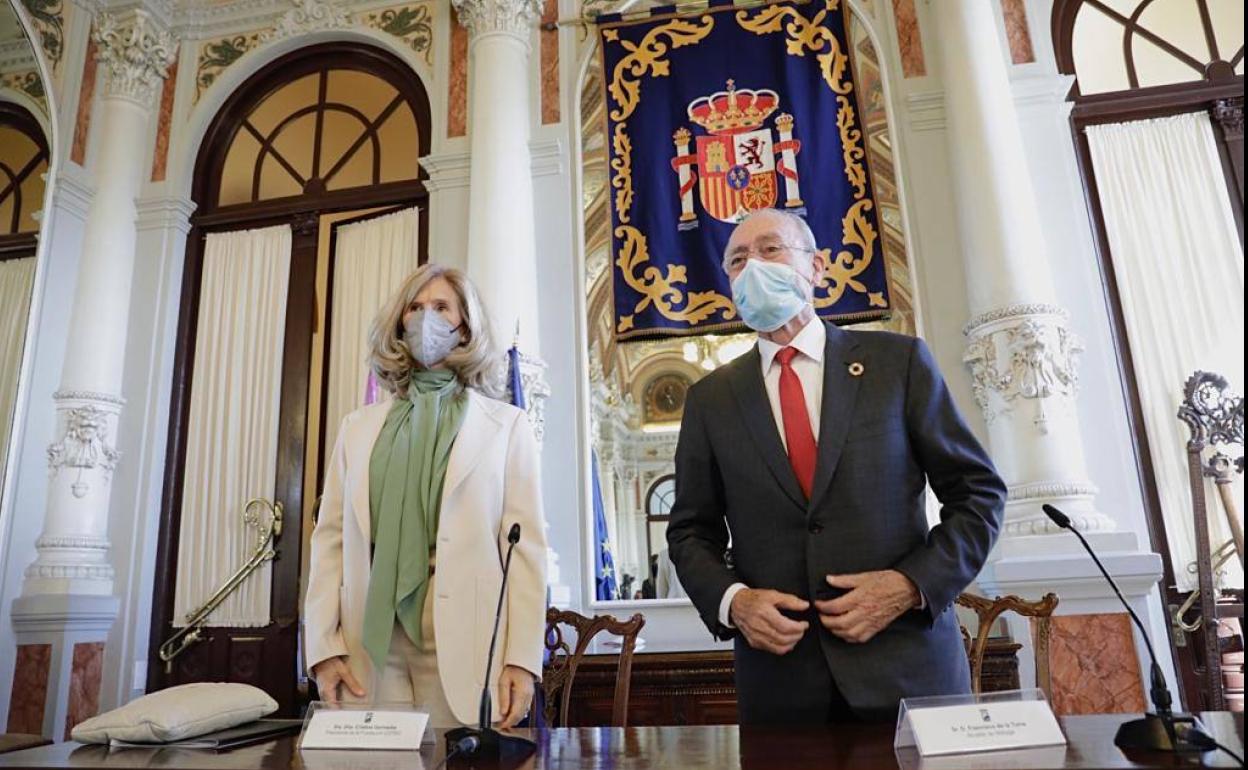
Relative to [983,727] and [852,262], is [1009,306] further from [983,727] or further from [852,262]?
[983,727]

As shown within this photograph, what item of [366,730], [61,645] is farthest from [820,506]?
[61,645]

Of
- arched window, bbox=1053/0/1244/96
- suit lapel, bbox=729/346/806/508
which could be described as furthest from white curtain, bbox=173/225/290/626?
arched window, bbox=1053/0/1244/96

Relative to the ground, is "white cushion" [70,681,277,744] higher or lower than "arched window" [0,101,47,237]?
lower

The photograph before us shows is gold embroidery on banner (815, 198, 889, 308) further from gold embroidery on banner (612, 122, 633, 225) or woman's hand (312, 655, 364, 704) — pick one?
woman's hand (312, 655, 364, 704)

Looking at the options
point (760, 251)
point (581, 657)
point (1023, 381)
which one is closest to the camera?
point (760, 251)

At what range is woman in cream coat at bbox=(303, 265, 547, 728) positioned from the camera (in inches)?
68.7

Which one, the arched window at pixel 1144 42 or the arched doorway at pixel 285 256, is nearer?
the arched window at pixel 1144 42

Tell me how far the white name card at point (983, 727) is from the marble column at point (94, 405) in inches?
178

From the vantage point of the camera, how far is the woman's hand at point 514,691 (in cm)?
171

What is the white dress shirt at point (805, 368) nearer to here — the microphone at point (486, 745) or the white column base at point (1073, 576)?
the microphone at point (486, 745)

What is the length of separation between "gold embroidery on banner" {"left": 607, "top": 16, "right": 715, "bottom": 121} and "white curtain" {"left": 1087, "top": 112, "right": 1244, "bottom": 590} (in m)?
2.13

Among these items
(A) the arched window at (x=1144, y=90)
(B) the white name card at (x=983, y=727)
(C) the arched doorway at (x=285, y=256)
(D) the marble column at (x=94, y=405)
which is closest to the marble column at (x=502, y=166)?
(C) the arched doorway at (x=285, y=256)

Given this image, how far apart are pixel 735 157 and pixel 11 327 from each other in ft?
12.9

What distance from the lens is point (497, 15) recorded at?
4848 mm
